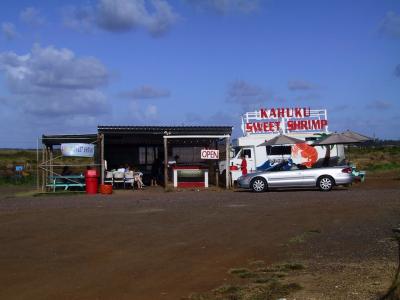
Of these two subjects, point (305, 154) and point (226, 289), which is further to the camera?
point (305, 154)

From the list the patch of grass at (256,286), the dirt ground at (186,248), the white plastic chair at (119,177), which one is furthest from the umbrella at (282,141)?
the patch of grass at (256,286)

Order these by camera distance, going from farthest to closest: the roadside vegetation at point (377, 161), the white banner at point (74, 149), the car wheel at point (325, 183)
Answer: the roadside vegetation at point (377, 161), the white banner at point (74, 149), the car wheel at point (325, 183)

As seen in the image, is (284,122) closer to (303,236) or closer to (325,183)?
(325,183)

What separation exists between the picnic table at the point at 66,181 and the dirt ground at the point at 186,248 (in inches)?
416

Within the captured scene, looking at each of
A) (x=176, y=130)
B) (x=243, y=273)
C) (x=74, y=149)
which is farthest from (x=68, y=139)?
(x=243, y=273)

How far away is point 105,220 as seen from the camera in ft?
51.5

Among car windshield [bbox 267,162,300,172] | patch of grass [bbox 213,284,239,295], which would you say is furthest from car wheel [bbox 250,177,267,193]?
patch of grass [bbox 213,284,239,295]

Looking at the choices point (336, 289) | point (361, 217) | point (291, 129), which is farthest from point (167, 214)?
point (291, 129)

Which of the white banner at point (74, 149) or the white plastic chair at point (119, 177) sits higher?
the white banner at point (74, 149)

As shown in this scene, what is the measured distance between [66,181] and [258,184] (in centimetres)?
982

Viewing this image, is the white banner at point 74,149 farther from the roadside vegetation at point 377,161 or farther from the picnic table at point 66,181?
the roadside vegetation at point 377,161

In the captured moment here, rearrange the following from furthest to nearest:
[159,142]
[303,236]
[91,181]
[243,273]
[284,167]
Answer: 1. [159,142]
2. [91,181]
3. [284,167]
4. [303,236]
5. [243,273]

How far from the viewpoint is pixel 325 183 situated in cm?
2588

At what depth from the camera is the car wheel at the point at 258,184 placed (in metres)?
26.4
